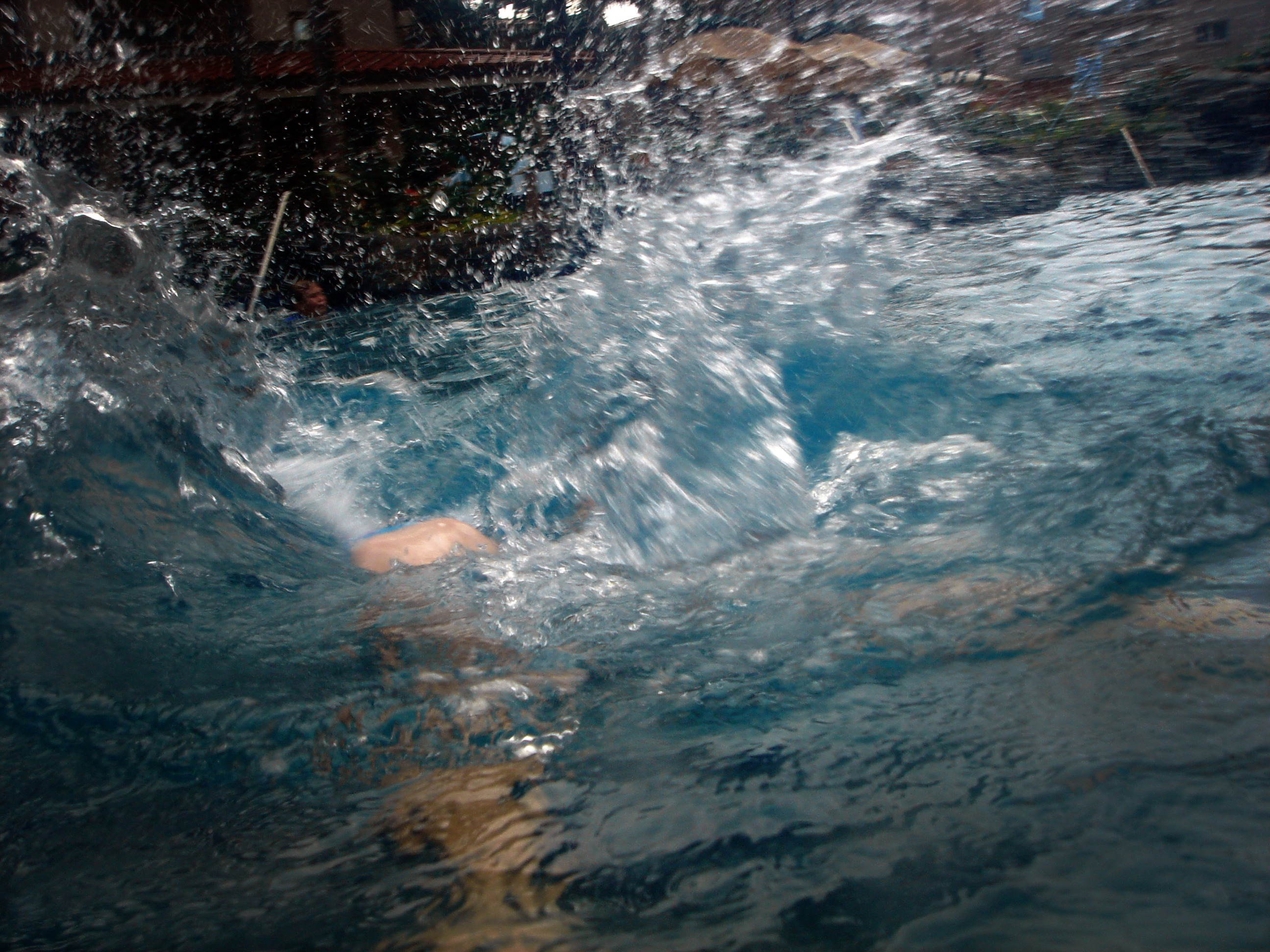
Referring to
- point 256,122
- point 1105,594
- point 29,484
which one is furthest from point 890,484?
point 256,122

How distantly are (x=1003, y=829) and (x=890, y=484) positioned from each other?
1.74m

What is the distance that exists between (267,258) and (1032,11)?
737cm

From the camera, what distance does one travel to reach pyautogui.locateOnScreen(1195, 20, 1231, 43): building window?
6695mm

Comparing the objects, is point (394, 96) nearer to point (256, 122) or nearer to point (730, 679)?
point (256, 122)

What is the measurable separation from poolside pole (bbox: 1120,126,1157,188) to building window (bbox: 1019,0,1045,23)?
1.21 meters

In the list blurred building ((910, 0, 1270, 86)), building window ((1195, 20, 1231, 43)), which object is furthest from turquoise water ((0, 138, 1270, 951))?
building window ((1195, 20, 1231, 43))

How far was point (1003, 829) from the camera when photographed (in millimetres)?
998

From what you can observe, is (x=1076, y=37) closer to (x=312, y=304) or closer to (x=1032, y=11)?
(x=1032, y=11)

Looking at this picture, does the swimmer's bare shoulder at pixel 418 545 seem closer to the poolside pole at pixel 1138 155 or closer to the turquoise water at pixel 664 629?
the turquoise water at pixel 664 629

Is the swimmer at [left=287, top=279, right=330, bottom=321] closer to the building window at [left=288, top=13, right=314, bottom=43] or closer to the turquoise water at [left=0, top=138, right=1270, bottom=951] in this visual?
the turquoise water at [left=0, top=138, right=1270, bottom=951]

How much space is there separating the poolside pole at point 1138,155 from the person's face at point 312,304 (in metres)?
6.97

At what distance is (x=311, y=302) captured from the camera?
6.74m

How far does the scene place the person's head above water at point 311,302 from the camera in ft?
22.1

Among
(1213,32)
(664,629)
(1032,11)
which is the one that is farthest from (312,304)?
(1213,32)
